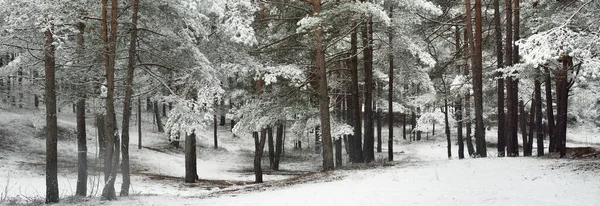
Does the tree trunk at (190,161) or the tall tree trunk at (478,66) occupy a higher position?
the tall tree trunk at (478,66)

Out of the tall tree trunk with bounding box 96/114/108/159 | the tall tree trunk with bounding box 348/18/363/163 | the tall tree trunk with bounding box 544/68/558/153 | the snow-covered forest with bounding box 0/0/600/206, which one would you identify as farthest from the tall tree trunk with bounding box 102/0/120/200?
the tall tree trunk with bounding box 544/68/558/153

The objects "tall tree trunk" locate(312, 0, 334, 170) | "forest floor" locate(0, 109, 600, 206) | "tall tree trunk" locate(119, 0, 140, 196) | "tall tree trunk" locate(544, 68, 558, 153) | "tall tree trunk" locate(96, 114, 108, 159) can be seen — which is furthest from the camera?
"tall tree trunk" locate(544, 68, 558, 153)

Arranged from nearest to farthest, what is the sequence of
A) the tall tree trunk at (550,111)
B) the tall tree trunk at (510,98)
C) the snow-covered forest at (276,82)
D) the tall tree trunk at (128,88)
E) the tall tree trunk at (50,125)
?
the snow-covered forest at (276,82) → the tall tree trunk at (50,125) → the tall tree trunk at (128,88) → the tall tree trunk at (510,98) → the tall tree trunk at (550,111)

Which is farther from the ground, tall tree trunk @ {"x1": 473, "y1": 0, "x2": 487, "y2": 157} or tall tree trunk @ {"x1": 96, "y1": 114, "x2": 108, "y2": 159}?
tall tree trunk @ {"x1": 473, "y1": 0, "x2": 487, "y2": 157}

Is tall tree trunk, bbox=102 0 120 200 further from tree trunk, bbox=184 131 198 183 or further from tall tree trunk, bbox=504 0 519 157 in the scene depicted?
tall tree trunk, bbox=504 0 519 157

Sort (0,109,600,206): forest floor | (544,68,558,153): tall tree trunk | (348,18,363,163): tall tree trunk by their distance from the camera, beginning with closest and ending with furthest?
(0,109,600,206): forest floor
(544,68,558,153): tall tree trunk
(348,18,363,163): tall tree trunk

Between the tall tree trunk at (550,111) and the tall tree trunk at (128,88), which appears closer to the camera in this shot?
the tall tree trunk at (128,88)

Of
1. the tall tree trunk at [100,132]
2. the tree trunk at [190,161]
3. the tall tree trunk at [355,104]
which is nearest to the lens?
the tall tree trunk at [100,132]

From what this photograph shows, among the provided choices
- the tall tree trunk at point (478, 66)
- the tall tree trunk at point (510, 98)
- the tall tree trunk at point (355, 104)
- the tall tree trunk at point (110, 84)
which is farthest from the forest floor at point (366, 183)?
the tall tree trunk at point (478, 66)

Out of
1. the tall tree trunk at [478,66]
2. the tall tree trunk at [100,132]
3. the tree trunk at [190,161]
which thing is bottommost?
the tree trunk at [190,161]

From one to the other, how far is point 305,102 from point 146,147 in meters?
21.1

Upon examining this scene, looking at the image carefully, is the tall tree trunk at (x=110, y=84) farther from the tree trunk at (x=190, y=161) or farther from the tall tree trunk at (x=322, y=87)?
the tree trunk at (x=190, y=161)

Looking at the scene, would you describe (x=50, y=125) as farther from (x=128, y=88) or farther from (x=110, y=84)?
(x=128, y=88)

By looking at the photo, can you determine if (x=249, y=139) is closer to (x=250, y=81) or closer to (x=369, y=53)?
(x=250, y=81)
